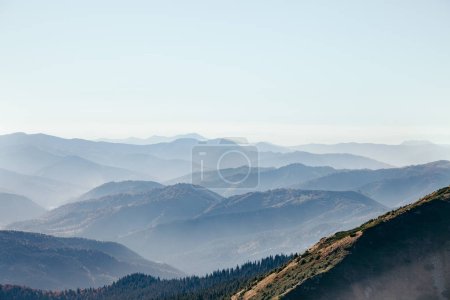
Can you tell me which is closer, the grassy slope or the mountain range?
the mountain range

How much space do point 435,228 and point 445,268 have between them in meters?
17.4

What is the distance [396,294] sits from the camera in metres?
165

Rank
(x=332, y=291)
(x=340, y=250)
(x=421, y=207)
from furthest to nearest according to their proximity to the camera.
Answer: (x=421, y=207)
(x=340, y=250)
(x=332, y=291)

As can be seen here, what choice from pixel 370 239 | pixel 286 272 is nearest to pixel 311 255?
pixel 286 272

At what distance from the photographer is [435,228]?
610 feet

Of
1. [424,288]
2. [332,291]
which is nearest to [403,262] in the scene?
[424,288]

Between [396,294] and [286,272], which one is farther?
[286,272]

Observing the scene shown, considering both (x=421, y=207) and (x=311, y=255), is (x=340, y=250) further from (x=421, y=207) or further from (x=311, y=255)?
(x=421, y=207)

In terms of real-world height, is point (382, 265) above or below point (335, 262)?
below

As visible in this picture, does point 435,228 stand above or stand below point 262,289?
above

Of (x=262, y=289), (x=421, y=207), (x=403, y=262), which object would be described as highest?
(x=421, y=207)

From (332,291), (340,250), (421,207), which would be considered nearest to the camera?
(332,291)

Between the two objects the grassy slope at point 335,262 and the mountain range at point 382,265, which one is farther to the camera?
the grassy slope at point 335,262

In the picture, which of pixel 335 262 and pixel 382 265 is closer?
pixel 382 265
